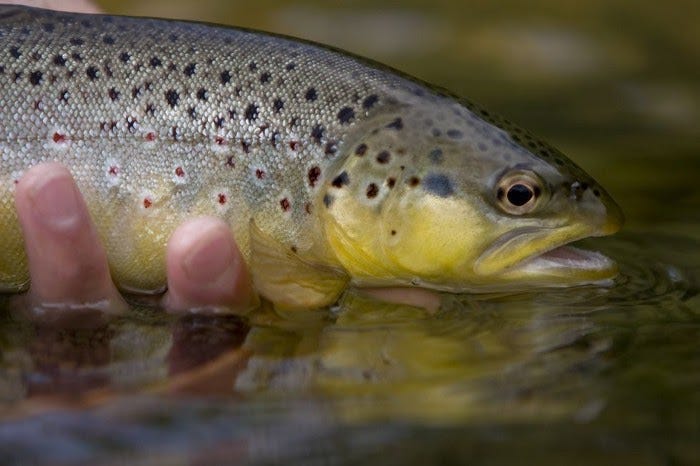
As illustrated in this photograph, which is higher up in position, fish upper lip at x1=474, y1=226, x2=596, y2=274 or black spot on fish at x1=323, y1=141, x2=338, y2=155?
black spot on fish at x1=323, y1=141, x2=338, y2=155

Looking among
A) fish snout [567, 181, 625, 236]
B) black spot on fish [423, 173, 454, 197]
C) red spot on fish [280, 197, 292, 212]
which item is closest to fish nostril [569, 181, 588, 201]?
fish snout [567, 181, 625, 236]

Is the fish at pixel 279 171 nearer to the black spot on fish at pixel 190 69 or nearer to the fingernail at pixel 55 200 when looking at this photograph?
the black spot on fish at pixel 190 69

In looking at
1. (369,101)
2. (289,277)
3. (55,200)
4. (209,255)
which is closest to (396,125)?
(369,101)

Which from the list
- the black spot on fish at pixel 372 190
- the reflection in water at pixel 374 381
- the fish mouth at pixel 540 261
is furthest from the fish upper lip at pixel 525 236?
the black spot on fish at pixel 372 190

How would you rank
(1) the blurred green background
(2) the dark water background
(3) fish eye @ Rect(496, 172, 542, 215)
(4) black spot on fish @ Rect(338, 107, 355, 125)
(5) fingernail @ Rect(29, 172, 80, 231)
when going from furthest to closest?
(1) the blurred green background < (4) black spot on fish @ Rect(338, 107, 355, 125) < (3) fish eye @ Rect(496, 172, 542, 215) < (5) fingernail @ Rect(29, 172, 80, 231) < (2) the dark water background

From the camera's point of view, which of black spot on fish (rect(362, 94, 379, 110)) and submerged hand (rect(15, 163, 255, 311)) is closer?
submerged hand (rect(15, 163, 255, 311))

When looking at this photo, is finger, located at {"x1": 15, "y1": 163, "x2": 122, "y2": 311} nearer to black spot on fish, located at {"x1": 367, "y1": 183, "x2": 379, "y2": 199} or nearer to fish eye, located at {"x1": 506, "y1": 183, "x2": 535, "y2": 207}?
black spot on fish, located at {"x1": 367, "y1": 183, "x2": 379, "y2": 199}
